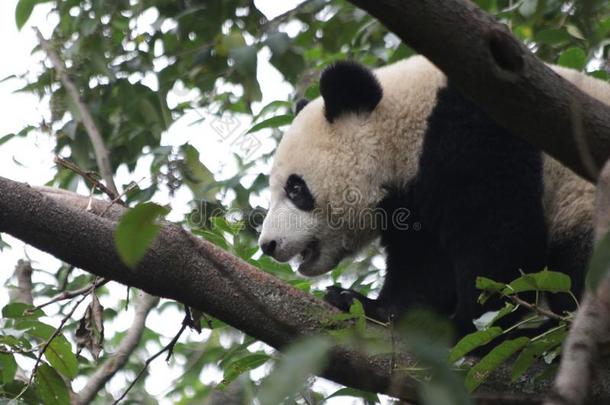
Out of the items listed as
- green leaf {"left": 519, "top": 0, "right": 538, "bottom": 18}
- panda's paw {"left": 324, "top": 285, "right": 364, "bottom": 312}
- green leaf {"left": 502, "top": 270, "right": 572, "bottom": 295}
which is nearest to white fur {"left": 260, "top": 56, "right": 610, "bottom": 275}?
green leaf {"left": 519, "top": 0, "right": 538, "bottom": 18}

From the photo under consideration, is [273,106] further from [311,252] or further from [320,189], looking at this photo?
[311,252]

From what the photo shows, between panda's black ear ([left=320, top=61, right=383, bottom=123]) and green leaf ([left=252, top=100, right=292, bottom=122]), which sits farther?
green leaf ([left=252, top=100, right=292, bottom=122])

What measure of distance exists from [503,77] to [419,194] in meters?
2.11

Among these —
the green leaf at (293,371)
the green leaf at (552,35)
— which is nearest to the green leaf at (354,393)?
the green leaf at (293,371)

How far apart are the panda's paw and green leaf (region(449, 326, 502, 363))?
135 centimetres

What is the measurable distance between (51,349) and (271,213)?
1.76m

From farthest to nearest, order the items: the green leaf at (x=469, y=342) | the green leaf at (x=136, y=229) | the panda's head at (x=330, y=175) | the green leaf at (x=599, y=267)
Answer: the panda's head at (x=330, y=175)
the green leaf at (x=469, y=342)
the green leaf at (x=136, y=229)
the green leaf at (x=599, y=267)

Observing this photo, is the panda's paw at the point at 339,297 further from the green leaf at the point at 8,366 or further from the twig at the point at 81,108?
the green leaf at the point at 8,366

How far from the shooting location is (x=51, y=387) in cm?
328

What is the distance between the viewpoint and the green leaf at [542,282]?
8.38 feet

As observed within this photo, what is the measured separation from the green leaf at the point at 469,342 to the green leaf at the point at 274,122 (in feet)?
8.45

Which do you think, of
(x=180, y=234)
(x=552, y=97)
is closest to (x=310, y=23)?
(x=180, y=234)

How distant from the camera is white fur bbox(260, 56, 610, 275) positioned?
4605 mm

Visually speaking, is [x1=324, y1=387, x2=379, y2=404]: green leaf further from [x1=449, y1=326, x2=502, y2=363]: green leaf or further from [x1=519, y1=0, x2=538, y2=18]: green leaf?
[x1=519, y1=0, x2=538, y2=18]: green leaf
